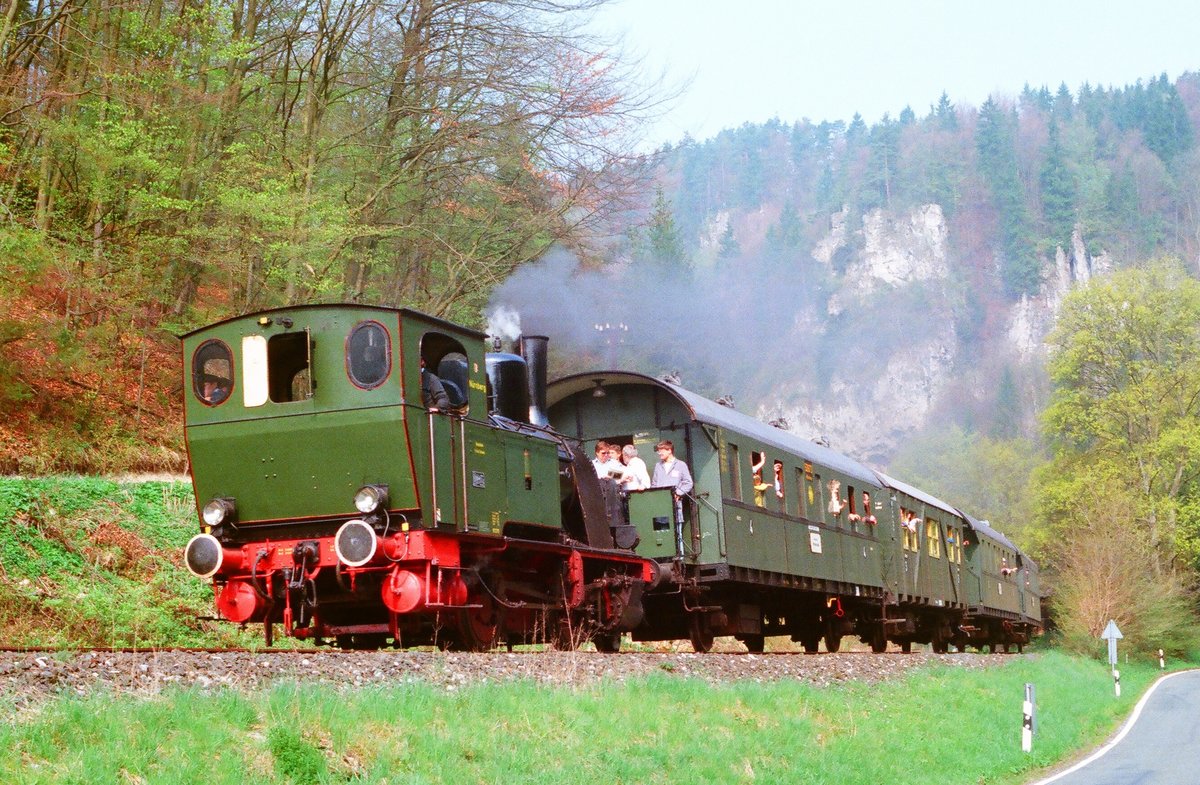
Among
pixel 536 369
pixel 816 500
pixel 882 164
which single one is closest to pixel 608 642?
pixel 536 369

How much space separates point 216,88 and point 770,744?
17484 mm

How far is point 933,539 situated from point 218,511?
17721 mm

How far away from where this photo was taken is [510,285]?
24297 mm

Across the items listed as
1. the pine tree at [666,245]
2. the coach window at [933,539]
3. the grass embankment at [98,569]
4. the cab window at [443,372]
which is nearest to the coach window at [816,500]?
the coach window at [933,539]

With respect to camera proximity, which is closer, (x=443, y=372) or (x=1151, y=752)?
(x=443, y=372)

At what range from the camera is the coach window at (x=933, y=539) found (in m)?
25.5

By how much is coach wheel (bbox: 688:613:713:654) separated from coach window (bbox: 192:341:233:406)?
23.7ft

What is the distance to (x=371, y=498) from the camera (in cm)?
1098

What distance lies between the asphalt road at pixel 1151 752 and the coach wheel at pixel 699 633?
4360 millimetres

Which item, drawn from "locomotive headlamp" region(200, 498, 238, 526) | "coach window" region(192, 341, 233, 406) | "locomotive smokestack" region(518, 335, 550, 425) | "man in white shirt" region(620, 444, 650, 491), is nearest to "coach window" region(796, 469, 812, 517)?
"man in white shirt" region(620, 444, 650, 491)

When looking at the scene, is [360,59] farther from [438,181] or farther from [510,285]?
[510,285]

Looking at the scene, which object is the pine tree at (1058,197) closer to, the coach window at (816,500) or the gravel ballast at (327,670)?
the coach window at (816,500)

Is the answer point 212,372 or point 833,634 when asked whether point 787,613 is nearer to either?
point 833,634

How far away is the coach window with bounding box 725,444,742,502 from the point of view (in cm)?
1597
